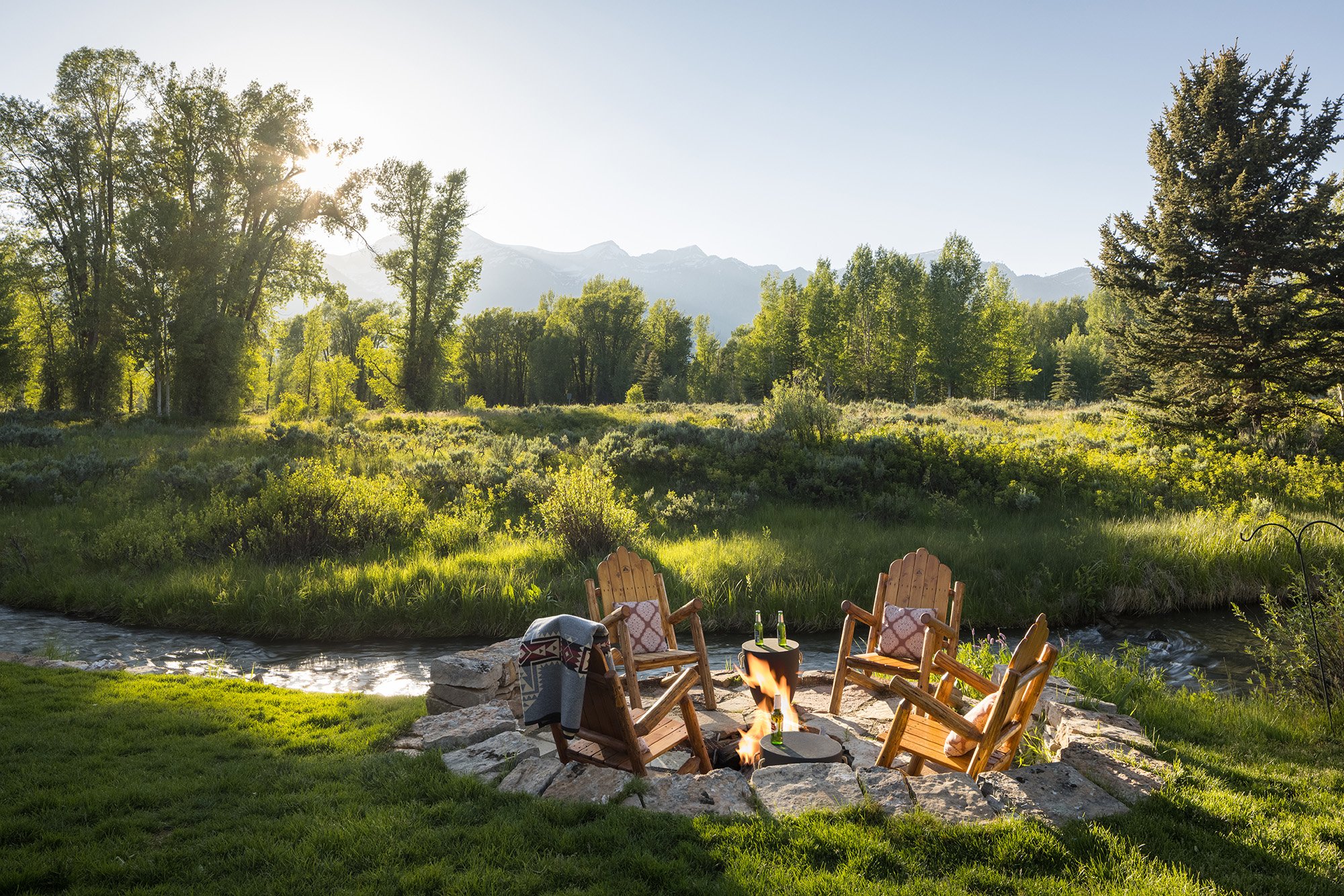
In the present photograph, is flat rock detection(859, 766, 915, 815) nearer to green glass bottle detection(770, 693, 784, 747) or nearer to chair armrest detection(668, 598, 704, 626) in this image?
green glass bottle detection(770, 693, 784, 747)

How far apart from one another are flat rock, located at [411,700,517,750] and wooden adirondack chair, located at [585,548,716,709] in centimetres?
103

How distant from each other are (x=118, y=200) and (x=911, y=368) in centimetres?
4428

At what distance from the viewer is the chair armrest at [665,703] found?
4281mm

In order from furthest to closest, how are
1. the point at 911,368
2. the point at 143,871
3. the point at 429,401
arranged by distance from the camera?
the point at 911,368 < the point at 429,401 < the point at 143,871

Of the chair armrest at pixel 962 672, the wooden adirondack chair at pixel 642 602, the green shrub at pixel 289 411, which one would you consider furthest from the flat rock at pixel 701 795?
the green shrub at pixel 289 411

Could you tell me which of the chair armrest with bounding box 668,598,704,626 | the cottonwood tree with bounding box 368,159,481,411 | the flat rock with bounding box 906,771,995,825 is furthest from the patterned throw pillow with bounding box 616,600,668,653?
the cottonwood tree with bounding box 368,159,481,411

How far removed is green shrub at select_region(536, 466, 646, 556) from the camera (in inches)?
444

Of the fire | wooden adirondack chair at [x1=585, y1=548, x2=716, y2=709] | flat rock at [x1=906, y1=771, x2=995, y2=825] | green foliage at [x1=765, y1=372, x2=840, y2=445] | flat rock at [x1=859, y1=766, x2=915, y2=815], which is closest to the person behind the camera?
flat rock at [x1=906, y1=771, x2=995, y2=825]

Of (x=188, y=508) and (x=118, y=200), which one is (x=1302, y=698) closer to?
(x=188, y=508)

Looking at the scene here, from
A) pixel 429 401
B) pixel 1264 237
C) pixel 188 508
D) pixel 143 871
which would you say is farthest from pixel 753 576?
pixel 429 401

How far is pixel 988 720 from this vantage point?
12.8 ft

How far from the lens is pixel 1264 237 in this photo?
15.5 metres

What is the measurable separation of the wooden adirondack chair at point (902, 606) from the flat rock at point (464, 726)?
8.90ft

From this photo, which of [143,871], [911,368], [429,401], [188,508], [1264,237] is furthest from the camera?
[911,368]
